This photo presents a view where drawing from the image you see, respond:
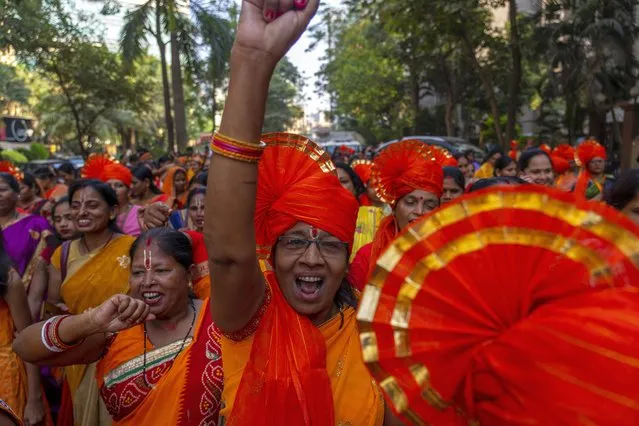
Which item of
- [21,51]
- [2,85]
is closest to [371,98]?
[2,85]

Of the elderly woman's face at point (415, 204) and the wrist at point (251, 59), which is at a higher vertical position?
the wrist at point (251, 59)

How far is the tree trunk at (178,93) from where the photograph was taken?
17859 mm

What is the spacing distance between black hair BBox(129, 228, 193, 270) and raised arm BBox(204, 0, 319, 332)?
4.24 ft

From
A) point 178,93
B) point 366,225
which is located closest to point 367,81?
point 178,93

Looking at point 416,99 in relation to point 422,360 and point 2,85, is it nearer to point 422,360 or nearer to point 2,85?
point 2,85

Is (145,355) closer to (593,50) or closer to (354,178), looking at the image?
(354,178)

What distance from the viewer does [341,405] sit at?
1986 millimetres

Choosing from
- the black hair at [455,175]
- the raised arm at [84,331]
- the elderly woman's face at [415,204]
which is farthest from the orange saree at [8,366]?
the black hair at [455,175]

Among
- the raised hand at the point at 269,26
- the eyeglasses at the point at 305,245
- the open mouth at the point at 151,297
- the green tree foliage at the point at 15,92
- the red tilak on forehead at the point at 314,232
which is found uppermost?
the green tree foliage at the point at 15,92

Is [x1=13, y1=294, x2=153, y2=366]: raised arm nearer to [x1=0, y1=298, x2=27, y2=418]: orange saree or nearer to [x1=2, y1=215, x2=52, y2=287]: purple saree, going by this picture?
[x1=0, y1=298, x2=27, y2=418]: orange saree

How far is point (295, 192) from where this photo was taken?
2035mm

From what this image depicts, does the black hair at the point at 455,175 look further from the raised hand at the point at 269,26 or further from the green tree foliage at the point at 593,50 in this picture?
the green tree foliage at the point at 593,50

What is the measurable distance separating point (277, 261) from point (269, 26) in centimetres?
83

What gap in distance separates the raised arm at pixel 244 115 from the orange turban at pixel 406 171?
2.47 metres
